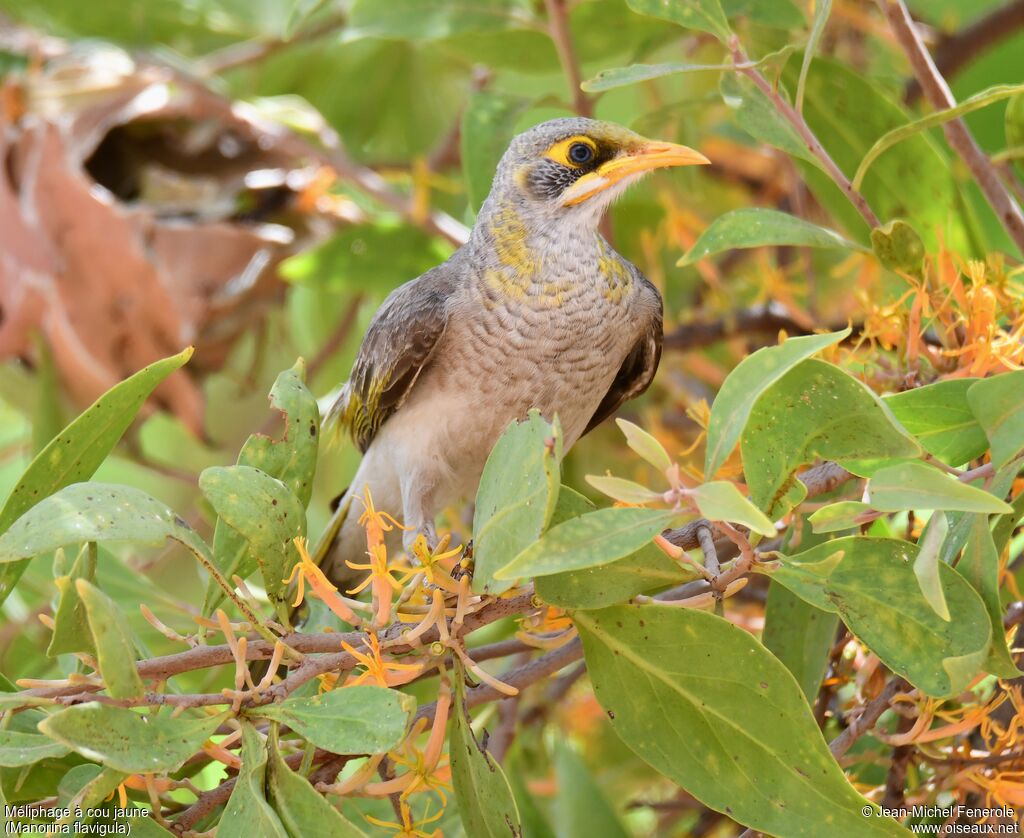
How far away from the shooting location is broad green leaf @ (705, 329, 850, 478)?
4.62 ft

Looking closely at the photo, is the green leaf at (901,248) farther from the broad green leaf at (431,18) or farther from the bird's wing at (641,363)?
the broad green leaf at (431,18)

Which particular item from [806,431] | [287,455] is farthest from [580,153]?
[806,431]

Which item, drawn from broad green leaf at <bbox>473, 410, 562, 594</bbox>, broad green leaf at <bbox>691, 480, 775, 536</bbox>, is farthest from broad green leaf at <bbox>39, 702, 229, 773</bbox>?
broad green leaf at <bbox>691, 480, 775, 536</bbox>

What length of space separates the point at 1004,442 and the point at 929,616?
0.79 feet

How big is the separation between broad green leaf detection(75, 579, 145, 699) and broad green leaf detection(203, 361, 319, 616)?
1.60 feet

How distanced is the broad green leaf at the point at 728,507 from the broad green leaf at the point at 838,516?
228 mm

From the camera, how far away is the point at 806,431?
160 cm

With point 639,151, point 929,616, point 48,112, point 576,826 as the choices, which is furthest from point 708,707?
point 48,112

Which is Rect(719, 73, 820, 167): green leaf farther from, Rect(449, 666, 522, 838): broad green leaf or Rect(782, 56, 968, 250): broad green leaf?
Rect(449, 666, 522, 838): broad green leaf

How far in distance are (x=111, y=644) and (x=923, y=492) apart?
0.94 m

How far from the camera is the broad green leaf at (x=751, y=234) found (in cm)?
211

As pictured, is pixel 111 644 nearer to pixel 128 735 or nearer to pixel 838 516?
pixel 128 735

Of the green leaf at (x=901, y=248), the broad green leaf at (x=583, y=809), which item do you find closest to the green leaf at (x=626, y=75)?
the green leaf at (x=901, y=248)

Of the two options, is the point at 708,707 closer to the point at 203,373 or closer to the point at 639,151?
the point at 639,151
